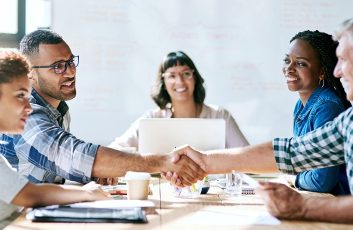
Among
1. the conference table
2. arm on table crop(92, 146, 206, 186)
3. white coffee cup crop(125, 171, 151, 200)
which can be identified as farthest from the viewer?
arm on table crop(92, 146, 206, 186)

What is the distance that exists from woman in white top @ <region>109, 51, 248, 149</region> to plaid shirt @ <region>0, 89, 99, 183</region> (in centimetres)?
167

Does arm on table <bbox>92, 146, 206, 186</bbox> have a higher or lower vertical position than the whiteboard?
lower

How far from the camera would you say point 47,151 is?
2451 millimetres

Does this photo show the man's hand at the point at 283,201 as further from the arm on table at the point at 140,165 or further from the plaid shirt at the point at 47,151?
the plaid shirt at the point at 47,151

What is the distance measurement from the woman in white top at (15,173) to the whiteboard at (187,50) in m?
2.55

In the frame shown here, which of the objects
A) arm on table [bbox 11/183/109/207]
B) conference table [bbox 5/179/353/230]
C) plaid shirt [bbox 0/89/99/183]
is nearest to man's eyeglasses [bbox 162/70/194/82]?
plaid shirt [bbox 0/89/99/183]

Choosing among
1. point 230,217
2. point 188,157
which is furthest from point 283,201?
point 188,157

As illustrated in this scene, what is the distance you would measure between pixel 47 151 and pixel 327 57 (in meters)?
1.56

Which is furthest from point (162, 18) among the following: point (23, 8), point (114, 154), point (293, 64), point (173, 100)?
point (114, 154)

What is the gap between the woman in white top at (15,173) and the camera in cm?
179

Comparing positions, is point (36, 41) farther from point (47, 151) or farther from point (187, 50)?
point (187, 50)

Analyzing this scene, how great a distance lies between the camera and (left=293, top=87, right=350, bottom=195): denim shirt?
102 inches

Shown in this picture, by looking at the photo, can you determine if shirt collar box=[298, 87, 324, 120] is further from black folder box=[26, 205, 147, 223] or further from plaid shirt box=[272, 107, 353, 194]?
black folder box=[26, 205, 147, 223]

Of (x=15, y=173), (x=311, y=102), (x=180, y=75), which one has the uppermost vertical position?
(x=180, y=75)
